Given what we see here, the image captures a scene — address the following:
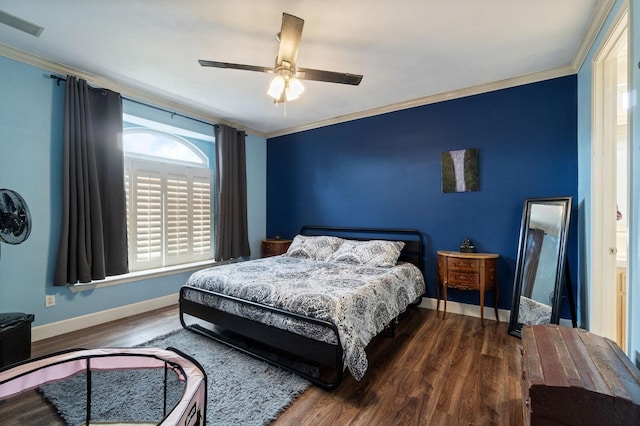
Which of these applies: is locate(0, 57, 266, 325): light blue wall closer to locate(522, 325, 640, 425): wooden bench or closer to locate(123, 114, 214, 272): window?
locate(123, 114, 214, 272): window

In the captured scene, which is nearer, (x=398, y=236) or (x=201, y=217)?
(x=398, y=236)

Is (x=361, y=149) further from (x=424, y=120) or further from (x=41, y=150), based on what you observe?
(x=41, y=150)

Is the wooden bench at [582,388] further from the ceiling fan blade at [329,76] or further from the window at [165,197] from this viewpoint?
the window at [165,197]

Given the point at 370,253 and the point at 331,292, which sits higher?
the point at 370,253

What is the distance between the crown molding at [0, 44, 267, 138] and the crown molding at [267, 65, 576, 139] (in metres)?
1.61

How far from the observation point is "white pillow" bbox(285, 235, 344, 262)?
376 cm

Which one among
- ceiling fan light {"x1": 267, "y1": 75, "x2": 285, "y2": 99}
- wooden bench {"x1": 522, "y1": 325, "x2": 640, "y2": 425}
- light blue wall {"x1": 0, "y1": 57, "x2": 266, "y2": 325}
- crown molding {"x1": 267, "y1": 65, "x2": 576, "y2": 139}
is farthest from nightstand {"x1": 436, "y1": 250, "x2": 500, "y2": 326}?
light blue wall {"x1": 0, "y1": 57, "x2": 266, "y2": 325}

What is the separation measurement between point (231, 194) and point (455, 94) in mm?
3358

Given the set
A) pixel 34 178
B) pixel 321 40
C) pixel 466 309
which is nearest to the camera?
pixel 321 40

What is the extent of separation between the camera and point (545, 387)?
108 cm

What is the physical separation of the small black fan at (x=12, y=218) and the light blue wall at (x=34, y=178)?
0.60 m

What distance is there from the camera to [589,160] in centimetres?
241

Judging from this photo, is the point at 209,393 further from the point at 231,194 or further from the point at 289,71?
the point at 231,194

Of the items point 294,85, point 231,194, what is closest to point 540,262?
point 294,85
